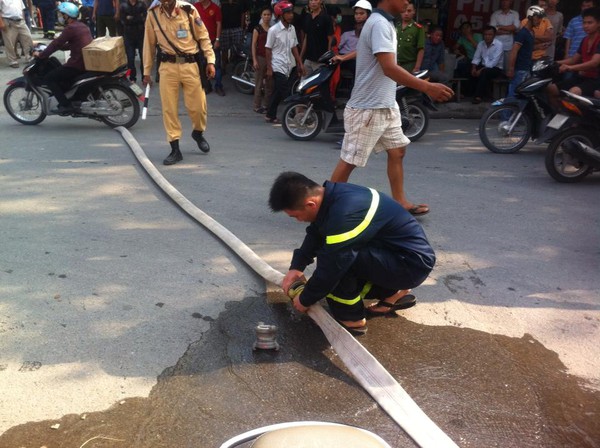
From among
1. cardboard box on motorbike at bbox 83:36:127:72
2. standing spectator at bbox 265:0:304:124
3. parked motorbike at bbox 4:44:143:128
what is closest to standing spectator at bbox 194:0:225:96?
standing spectator at bbox 265:0:304:124

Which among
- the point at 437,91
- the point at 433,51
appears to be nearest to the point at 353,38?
the point at 433,51

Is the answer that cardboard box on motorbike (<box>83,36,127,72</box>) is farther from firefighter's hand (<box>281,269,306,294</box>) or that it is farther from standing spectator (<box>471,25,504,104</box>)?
standing spectator (<box>471,25,504,104</box>)

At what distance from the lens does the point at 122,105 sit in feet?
27.5

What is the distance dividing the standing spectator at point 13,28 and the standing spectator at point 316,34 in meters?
5.84

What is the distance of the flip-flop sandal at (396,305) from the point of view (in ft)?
11.5

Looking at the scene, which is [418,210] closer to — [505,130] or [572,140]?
[572,140]

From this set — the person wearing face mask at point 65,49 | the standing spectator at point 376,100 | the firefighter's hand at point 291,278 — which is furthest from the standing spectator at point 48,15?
the firefighter's hand at point 291,278

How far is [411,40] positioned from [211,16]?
375 centimetres

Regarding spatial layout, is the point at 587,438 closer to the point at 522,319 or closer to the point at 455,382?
the point at 455,382

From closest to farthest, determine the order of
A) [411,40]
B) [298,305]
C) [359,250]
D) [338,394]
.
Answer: [338,394] < [359,250] < [298,305] < [411,40]

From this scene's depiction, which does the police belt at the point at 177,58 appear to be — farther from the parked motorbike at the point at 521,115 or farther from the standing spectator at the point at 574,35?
the standing spectator at the point at 574,35

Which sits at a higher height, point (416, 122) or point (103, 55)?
point (103, 55)

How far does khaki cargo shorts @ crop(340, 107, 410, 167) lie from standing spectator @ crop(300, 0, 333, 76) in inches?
191

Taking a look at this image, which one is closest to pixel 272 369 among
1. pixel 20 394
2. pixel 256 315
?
pixel 256 315
